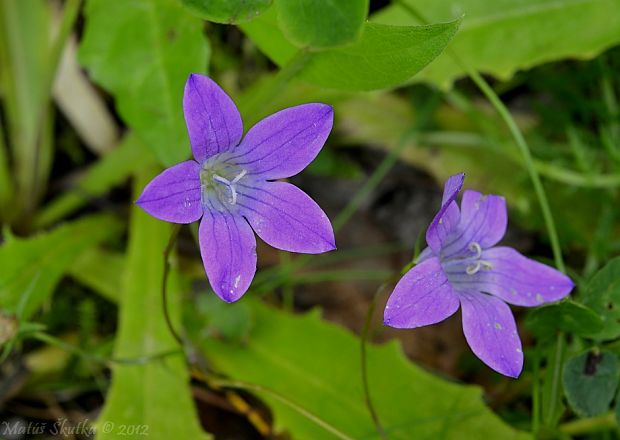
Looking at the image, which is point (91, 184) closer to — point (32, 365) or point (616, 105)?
point (32, 365)

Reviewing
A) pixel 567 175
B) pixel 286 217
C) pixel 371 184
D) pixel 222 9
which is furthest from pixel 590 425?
pixel 222 9

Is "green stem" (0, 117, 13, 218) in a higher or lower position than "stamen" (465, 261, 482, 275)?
lower

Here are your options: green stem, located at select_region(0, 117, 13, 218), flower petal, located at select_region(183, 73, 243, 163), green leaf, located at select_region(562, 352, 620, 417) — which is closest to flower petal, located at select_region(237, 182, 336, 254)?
flower petal, located at select_region(183, 73, 243, 163)

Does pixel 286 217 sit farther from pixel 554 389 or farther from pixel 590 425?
pixel 590 425

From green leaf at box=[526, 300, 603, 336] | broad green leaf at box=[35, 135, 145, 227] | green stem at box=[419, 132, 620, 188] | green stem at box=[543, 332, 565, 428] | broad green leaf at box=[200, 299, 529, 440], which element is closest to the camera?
green leaf at box=[526, 300, 603, 336]

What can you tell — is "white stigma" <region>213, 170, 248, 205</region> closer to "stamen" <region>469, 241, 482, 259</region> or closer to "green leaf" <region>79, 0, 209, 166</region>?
"green leaf" <region>79, 0, 209, 166</region>

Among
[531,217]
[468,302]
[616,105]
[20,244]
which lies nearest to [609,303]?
[468,302]

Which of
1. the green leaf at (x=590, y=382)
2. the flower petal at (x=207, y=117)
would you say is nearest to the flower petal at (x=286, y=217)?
the flower petal at (x=207, y=117)
